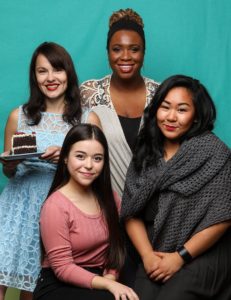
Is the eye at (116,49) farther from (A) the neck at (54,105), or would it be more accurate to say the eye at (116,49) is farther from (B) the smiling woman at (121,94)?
(A) the neck at (54,105)

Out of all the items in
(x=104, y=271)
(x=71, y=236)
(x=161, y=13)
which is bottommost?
(x=104, y=271)

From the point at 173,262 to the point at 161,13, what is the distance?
62.4 inches

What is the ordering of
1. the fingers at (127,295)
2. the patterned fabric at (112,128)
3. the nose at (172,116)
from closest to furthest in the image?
the fingers at (127,295) < the nose at (172,116) < the patterned fabric at (112,128)

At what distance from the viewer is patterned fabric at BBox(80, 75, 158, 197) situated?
2.69 meters

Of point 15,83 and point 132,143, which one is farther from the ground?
point 15,83

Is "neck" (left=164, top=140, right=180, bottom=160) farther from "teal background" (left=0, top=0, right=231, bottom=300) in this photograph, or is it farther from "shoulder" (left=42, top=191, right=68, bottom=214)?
"teal background" (left=0, top=0, right=231, bottom=300)

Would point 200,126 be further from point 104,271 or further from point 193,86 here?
point 104,271

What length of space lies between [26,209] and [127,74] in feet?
2.44

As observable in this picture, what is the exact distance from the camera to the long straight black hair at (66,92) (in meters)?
2.48

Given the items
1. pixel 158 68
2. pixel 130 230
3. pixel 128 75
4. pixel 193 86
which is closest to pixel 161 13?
pixel 158 68

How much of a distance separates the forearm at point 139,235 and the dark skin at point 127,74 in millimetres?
607

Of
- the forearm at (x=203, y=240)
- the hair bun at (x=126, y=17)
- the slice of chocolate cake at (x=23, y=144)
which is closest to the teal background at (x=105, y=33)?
the hair bun at (x=126, y=17)

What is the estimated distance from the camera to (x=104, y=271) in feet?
7.34

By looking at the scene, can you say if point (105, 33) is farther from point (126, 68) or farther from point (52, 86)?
point (52, 86)
